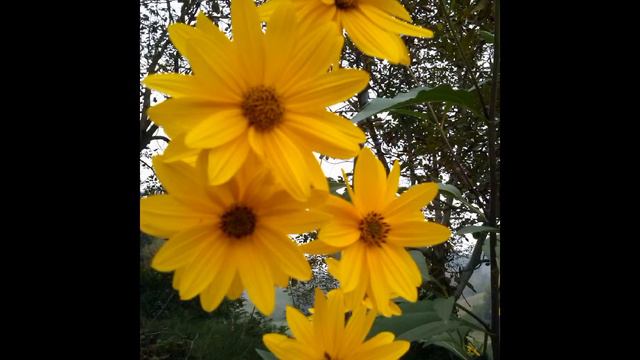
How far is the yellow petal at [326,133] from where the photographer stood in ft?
0.97

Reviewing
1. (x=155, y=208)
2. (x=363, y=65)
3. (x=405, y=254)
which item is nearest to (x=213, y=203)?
(x=155, y=208)

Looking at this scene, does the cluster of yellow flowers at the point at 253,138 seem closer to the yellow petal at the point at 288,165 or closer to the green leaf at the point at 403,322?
the yellow petal at the point at 288,165

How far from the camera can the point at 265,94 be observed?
303 millimetres

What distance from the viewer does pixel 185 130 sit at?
29cm

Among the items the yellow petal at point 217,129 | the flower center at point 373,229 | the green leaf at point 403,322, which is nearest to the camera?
the yellow petal at point 217,129

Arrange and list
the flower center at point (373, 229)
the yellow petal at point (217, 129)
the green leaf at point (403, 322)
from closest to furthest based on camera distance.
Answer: the yellow petal at point (217, 129), the flower center at point (373, 229), the green leaf at point (403, 322)

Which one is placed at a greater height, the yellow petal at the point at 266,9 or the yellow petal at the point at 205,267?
the yellow petal at the point at 266,9

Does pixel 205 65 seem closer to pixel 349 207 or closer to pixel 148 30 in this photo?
pixel 349 207

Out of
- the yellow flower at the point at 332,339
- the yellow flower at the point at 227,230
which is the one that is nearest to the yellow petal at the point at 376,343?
the yellow flower at the point at 332,339

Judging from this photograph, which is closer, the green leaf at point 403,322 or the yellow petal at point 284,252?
the yellow petal at point 284,252

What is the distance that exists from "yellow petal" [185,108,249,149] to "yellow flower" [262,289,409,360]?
16 cm

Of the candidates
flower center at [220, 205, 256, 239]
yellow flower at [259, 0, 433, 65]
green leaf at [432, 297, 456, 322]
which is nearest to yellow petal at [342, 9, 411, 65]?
yellow flower at [259, 0, 433, 65]

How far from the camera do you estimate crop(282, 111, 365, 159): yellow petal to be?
0.97ft
